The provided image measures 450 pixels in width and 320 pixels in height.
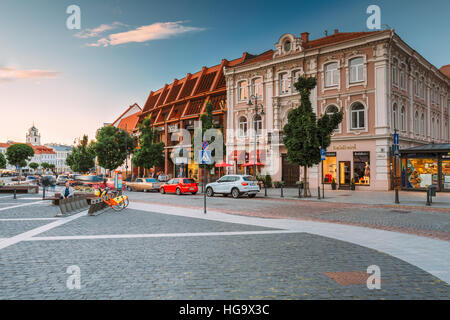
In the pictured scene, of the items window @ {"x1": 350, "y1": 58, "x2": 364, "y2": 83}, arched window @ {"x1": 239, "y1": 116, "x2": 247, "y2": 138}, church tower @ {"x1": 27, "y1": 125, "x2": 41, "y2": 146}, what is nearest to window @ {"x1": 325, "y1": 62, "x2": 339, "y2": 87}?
window @ {"x1": 350, "y1": 58, "x2": 364, "y2": 83}

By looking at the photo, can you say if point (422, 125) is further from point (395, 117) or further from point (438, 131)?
point (395, 117)

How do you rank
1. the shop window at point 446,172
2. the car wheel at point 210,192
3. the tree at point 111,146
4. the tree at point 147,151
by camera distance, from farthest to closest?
1. the tree at point 111,146
2. the tree at point 147,151
3. the shop window at point 446,172
4. the car wheel at point 210,192

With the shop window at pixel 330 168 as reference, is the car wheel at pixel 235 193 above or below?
below

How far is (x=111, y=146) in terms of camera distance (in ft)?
161

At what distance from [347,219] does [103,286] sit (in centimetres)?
967

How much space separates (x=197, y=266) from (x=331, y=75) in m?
28.6

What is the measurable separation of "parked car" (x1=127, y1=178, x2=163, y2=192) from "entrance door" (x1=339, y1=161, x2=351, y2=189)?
1611 cm

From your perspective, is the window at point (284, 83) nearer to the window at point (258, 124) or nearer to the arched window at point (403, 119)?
the window at point (258, 124)

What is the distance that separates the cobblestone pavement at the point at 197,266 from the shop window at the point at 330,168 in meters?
22.1

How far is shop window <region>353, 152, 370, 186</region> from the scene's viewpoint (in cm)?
2825

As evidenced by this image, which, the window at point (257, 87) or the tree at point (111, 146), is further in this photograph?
the tree at point (111, 146)

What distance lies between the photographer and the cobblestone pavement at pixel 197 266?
459cm

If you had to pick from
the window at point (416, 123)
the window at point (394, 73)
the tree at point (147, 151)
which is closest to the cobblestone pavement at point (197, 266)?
the window at point (394, 73)
